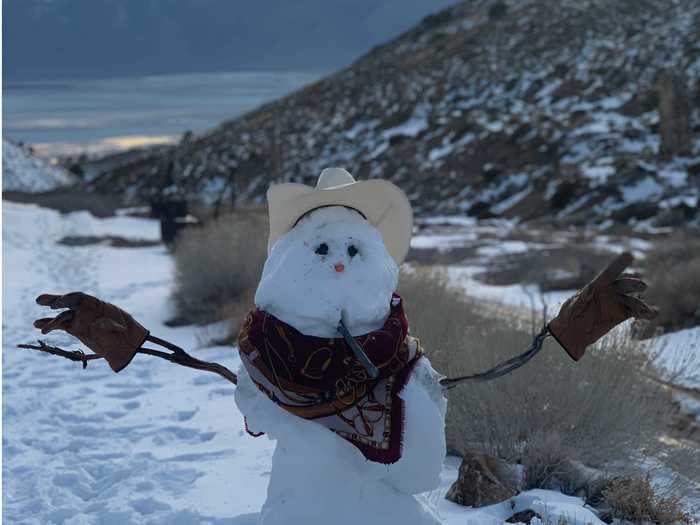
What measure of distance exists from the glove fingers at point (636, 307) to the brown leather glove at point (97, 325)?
5.63ft

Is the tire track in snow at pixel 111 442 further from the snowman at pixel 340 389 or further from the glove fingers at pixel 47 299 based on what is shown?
the snowman at pixel 340 389

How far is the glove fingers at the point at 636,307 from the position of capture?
2.79 meters

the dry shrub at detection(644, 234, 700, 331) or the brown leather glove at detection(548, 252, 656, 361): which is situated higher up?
the brown leather glove at detection(548, 252, 656, 361)

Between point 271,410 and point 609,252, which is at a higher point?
point 271,410

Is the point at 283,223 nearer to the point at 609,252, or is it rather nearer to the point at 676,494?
the point at 676,494

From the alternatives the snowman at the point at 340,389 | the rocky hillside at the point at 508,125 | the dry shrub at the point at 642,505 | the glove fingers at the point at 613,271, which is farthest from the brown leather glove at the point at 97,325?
the rocky hillside at the point at 508,125

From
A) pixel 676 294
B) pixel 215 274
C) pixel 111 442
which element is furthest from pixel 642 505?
pixel 215 274

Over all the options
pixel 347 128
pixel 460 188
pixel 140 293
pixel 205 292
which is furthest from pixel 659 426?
pixel 347 128

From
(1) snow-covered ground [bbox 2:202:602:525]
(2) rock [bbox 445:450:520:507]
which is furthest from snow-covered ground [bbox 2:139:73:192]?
(2) rock [bbox 445:450:520:507]

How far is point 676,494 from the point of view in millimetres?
3867

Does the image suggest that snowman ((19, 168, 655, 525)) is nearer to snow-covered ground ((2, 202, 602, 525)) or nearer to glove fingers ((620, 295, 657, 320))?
glove fingers ((620, 295, 657, 320))

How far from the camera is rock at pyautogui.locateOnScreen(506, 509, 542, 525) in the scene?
3.70 meters

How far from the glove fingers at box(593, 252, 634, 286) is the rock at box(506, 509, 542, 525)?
4.36 feet

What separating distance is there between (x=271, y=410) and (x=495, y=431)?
1.84 metres
